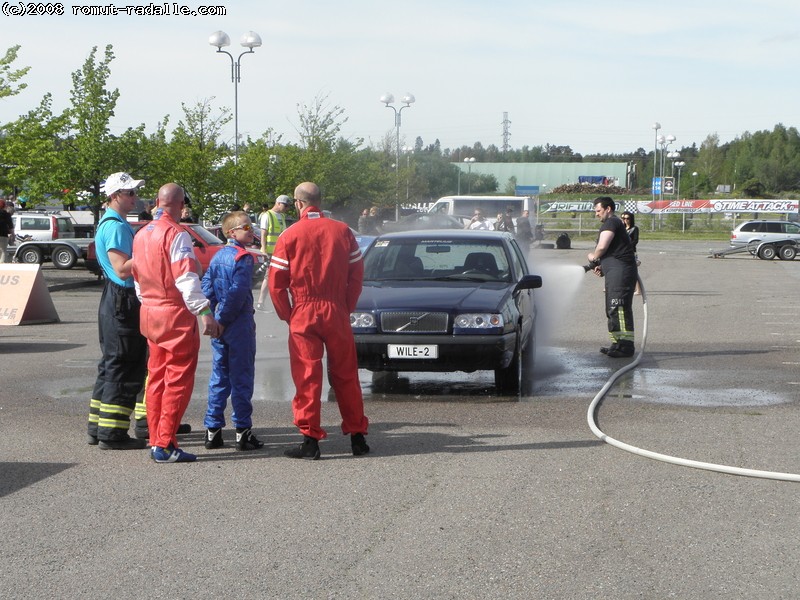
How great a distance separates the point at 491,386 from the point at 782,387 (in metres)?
2.73

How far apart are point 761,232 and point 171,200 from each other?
38.7 metres

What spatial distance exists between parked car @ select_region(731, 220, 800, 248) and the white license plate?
34439 mm

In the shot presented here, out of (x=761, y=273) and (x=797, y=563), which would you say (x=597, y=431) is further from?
(x=761, y=273)

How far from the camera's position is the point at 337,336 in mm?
6988

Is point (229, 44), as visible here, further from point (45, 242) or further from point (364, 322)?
point (364, 322)

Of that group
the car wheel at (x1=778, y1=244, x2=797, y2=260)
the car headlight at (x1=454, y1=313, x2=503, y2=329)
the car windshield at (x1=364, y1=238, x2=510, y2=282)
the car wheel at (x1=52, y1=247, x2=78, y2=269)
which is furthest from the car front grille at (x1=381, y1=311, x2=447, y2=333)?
the car wheel at (x1=778, y1=244, x2=797, y2=260)

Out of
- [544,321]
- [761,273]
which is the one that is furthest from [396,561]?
[761,273]

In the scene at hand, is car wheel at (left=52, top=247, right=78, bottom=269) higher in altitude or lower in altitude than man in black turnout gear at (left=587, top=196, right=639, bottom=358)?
lower

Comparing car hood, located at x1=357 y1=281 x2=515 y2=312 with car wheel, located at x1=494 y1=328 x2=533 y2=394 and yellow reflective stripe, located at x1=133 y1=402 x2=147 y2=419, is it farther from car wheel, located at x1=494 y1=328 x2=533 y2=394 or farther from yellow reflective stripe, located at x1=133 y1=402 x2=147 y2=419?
yellow reflective stripe, located at x1=133 y1=402 x2=147 y2=419

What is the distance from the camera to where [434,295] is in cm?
972

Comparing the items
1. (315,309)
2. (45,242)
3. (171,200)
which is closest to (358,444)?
(315,309)

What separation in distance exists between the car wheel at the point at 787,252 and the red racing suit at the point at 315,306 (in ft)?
119

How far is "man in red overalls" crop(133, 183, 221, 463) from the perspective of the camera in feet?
22.4

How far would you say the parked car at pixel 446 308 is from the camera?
928cm
